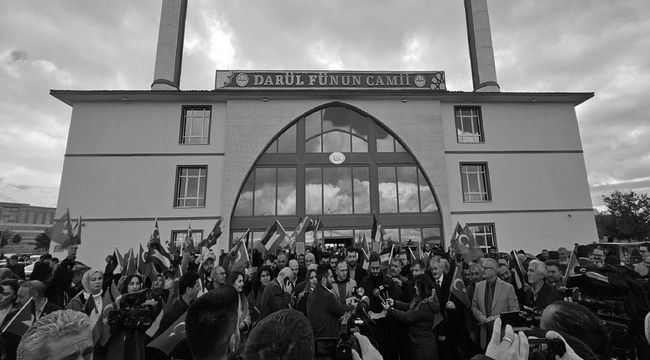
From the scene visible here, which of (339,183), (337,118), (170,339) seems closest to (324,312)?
(170,339)

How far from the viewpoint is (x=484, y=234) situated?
19.1m

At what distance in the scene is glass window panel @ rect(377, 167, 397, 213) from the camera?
19.2m

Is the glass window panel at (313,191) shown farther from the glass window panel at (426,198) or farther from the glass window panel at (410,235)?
the glass window panel at (426,198)

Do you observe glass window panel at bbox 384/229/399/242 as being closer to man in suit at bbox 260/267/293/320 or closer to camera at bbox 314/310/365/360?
man in suit at bbox 260/267/293/320

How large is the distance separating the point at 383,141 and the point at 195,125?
11.4m

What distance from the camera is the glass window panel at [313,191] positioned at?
18984 millimetres

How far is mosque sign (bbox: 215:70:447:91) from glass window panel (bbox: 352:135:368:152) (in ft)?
10.6

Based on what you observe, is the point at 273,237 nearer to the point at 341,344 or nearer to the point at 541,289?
the point at 541,289

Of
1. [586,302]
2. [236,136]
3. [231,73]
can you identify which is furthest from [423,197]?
[586,302]

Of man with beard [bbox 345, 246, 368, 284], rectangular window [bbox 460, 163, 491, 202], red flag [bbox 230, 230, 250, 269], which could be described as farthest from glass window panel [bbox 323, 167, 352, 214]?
man with beard [bbox 345, 246, 368, 284]

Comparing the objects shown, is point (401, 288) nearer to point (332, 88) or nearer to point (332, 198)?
point (332, 198)

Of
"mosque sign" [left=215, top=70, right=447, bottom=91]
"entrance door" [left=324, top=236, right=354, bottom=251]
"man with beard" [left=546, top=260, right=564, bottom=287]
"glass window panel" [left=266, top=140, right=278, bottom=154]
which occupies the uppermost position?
"mosque sign" [left=215, top=70, right=447, bottom=91]

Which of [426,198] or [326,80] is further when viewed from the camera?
[326,80]

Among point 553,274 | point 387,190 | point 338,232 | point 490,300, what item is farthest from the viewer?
point 387,190
